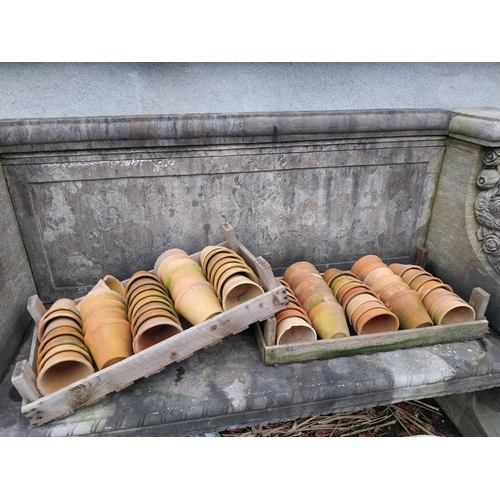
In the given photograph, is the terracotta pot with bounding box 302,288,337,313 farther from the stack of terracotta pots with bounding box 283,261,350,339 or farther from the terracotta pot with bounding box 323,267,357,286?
the terracotta pot with bounding box 323,267,357,286

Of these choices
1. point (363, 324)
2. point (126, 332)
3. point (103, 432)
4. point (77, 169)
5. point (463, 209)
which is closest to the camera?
→ point (103, 432)

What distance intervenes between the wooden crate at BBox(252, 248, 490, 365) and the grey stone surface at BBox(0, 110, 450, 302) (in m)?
0.95

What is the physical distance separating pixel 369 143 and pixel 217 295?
5.74ft

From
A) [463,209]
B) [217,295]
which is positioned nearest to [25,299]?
[217,295]

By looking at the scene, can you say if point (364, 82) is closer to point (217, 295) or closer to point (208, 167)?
point (208, 167)

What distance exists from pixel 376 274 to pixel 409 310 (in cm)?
39

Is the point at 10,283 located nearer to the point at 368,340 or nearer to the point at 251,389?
the point at 251,389

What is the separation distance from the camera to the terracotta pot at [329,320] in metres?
2.53

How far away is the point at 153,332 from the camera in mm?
2398

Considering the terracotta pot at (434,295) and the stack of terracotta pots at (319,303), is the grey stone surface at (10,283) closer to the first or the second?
the stack of terracotta pots at (319,303)

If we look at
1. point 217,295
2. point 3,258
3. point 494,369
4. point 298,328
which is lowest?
point 494,369

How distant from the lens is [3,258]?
2.56 m

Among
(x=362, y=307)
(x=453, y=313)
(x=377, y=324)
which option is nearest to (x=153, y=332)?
(x=362, y=307)

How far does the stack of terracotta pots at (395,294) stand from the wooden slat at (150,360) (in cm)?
90
